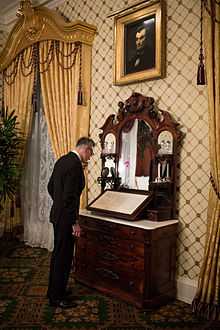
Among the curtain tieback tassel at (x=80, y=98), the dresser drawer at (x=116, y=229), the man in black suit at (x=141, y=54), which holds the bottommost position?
the dresser drawer at (x=116, y=229)

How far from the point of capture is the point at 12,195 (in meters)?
5.18

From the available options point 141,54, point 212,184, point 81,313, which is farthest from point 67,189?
point 141,54

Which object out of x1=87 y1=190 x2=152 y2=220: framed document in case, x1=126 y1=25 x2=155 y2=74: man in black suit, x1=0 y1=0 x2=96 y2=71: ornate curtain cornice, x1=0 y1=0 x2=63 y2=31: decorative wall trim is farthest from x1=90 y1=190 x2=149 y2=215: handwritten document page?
x1=0 y1=0 x2=63 y2=31: decorative wall trim

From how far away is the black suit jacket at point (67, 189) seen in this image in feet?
9.87

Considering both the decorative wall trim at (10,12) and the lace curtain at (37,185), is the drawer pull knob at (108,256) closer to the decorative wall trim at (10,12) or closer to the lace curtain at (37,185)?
the lace curtain at (37,185)

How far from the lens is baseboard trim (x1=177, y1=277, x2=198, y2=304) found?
317cm

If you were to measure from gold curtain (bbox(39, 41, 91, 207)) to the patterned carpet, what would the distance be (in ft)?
4.07

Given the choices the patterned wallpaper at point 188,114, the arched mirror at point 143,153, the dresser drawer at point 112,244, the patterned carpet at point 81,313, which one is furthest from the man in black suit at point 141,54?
the patterned carpet at point 81,313

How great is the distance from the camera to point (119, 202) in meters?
3.46

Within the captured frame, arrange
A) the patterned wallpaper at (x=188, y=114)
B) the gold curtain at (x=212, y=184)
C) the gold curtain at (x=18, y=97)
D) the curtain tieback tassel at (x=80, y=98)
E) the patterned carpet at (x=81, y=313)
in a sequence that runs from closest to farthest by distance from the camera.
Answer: the patterned carpet at (x=81, y=313)
the gold curtain at (x=212, y=184)
the patterned wallpaper at (x=188, y=114)
the curtain tieback tassel at (x=80, y=98)
the gold curtain at (x=18, y=97)

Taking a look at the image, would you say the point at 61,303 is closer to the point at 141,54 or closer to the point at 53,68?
the point at 141,54

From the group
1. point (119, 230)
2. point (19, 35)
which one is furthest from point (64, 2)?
point (119, 230)

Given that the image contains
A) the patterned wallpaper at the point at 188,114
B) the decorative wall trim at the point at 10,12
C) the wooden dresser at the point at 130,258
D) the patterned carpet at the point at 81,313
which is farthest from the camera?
the decorative wall trim at the point at 10,12

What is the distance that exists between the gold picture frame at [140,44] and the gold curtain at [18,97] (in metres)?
1.65
